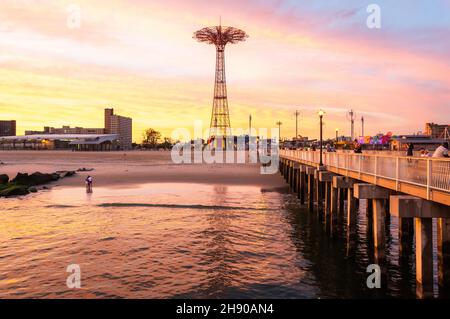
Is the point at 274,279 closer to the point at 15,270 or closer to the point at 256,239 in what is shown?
the point at 256,239

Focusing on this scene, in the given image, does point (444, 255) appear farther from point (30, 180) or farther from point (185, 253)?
point (30, 180)

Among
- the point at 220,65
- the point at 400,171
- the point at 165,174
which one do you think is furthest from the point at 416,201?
the point at 220,65

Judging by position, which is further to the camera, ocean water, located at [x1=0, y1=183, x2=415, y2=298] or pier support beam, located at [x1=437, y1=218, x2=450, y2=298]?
ocean water, located at [x1=0, y1=183, x2=415, y2=298]

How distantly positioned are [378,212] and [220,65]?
5433 inches

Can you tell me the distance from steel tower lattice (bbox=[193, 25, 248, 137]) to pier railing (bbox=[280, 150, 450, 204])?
107830 millimetres

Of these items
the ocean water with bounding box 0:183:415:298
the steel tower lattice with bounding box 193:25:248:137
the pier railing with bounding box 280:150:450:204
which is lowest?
the ocean water with bounding box 0:183:415:298

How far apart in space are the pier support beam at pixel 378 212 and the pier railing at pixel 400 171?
367 millimetres

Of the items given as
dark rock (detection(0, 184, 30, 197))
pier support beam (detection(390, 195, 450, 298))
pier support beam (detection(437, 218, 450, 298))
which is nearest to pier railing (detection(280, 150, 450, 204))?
pier support beam (detection(390, 195, 450, 298))

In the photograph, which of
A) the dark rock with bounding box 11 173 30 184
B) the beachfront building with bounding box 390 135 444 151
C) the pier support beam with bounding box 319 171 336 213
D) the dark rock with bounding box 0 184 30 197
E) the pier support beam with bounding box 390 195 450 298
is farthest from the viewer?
the beachfront building with bounding box 390 135 444 151

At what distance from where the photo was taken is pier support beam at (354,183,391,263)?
572 inches

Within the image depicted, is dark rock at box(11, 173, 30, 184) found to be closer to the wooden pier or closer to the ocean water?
the ocean water
